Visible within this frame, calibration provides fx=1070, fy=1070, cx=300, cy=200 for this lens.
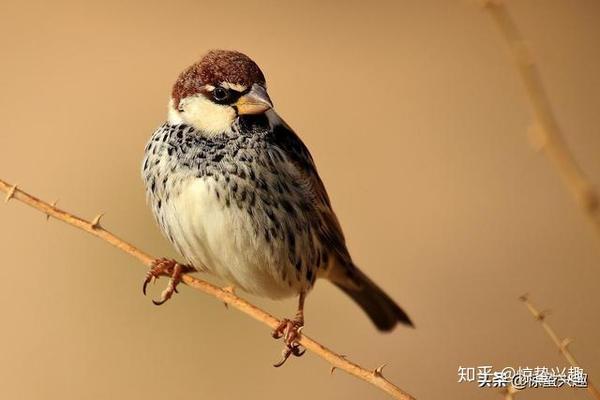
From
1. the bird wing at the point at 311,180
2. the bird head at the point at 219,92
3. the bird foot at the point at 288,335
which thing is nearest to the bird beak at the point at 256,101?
the bird head at the point at 219,92

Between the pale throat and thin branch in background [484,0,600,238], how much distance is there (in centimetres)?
159

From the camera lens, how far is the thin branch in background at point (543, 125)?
100 cm

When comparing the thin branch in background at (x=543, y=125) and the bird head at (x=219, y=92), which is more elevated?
the bird head at (x=219, y=92)

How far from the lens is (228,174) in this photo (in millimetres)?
2627

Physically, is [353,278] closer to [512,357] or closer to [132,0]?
[512,357]

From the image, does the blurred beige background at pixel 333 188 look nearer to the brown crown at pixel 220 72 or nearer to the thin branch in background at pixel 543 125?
the brown crown at pixel 220 72

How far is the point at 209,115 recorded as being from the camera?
2629 millimetres

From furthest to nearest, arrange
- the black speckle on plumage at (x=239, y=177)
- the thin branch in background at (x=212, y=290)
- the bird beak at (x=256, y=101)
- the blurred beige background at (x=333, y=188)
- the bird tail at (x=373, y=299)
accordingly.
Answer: the blurred beige background at (x=333, y=188), the bird tail at (x=373, y=299), the black speckle on plumage at (x=239, y=177), the bird beak at (x=256, y=101), the thin branch in background at (x=212, y=290)

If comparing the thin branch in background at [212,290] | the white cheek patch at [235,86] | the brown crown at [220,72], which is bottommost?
the thin branch in background at [212,290]

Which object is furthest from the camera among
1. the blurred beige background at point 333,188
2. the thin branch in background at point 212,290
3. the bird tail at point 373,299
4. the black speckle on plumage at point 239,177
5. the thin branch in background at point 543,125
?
the blurred beige background at point 333,188

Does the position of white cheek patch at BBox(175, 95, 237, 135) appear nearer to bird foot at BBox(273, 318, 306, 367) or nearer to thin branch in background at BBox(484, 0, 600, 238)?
bird foot at BBox(273, 318, 306, 367)

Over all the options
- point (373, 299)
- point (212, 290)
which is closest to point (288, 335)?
point (212, 290)

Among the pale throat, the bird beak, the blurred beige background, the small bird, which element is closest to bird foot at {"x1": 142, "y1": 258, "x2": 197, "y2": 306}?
the small bird

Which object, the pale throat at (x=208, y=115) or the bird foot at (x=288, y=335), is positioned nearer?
the pale throat at (x=208, y=115)
